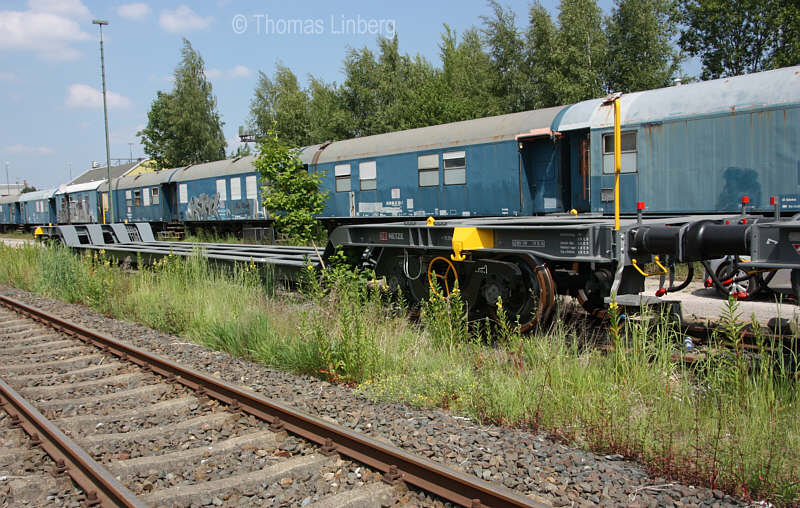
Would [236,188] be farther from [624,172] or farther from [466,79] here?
[466,79]

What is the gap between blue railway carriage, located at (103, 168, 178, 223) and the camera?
2830 cm

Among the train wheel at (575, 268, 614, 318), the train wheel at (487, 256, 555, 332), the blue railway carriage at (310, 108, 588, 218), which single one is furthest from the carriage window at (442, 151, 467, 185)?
the train wheel at (487, 256, 555, 332)

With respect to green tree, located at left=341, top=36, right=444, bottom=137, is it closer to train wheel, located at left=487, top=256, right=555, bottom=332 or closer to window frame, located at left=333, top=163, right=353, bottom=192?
window frame, located at left=333, top=163, right=353, bottom=192

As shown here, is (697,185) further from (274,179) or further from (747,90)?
(274,179)

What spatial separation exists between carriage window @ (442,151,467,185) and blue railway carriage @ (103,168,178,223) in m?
17.0

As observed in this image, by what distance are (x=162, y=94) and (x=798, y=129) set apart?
162ft

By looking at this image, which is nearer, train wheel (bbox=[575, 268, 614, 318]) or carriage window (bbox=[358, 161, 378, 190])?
train wheel (bbox=[575, 268, 614, 318])

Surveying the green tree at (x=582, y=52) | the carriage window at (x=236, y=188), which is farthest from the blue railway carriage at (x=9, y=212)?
the green tree at (x=582, y=52)

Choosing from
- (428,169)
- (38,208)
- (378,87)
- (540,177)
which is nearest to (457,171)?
(428,169)

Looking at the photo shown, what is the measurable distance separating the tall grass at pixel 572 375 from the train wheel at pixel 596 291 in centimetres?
31

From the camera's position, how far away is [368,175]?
683 inches

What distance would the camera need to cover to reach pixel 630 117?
1173 centimetres

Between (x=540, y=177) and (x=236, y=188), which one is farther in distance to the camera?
(x=236, y=188)

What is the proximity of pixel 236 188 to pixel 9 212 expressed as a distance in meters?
35.4
